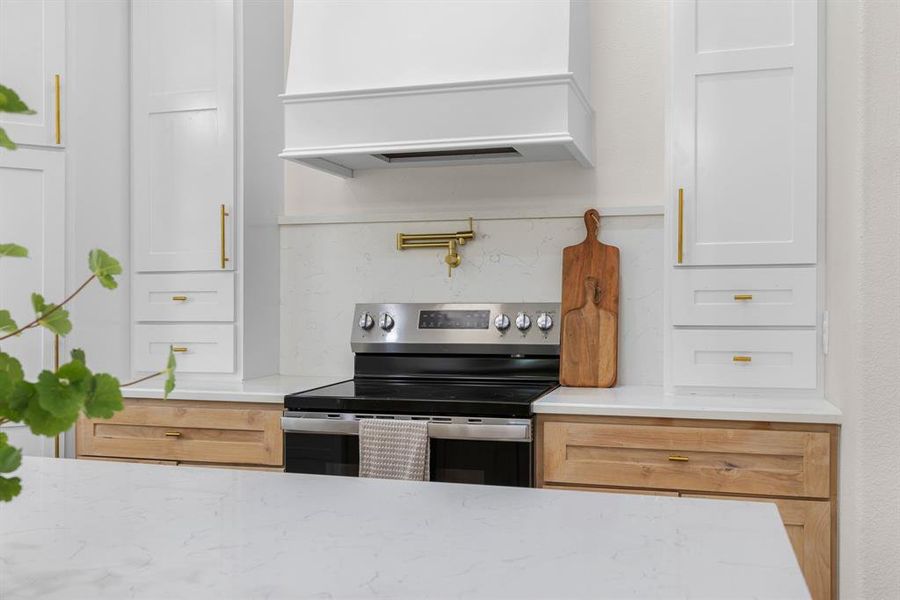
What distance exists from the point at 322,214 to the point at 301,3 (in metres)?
0.83

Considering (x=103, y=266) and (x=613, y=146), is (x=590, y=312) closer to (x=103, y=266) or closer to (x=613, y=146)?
(x=613, y=146)

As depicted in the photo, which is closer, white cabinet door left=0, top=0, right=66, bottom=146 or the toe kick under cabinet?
the toe kick under cabinet

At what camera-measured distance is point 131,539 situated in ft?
3.25

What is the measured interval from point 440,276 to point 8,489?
2.51 metres

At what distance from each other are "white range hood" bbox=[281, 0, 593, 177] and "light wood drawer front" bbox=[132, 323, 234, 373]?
0.79 meters

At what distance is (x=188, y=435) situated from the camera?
279 cm

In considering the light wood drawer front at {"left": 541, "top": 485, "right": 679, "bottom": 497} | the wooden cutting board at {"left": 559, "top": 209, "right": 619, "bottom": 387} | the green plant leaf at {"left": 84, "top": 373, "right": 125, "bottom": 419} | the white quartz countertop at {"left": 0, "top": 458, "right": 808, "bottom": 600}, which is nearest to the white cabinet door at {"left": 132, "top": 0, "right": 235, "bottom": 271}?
the wooden cutting board at {"left": 559, "top": 209, "right": 619, "bottom": 387}

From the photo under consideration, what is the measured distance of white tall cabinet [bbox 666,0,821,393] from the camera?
8.36 feet

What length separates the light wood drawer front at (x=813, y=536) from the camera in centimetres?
225

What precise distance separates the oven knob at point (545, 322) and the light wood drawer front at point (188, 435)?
3.25 ft

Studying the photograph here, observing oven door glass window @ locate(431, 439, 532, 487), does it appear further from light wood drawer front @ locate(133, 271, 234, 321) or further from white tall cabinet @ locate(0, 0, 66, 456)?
white tall cabinet @ locate(0, 0, 66, 456)

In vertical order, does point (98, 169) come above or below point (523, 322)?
above

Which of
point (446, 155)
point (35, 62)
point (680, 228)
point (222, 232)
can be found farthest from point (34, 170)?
point (680, 228)

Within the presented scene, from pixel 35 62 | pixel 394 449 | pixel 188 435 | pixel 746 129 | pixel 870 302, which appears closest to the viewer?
pixel 870 302
